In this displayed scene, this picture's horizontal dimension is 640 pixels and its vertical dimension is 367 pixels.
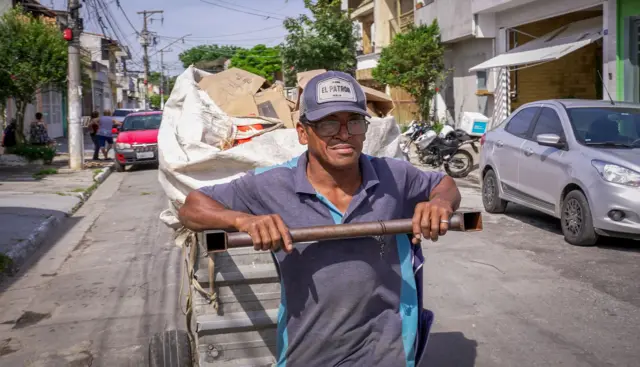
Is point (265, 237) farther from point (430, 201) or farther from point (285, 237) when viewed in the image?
point (430, 201)

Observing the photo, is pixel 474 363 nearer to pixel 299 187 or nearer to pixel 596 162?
pixel 299 187

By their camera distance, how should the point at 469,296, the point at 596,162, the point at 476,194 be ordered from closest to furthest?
the point at 469,296, the point at 596,162, the point at 476,194

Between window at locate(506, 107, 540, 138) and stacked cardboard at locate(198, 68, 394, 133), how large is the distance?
5.60 metres

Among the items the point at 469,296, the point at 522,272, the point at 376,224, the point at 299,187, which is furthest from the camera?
the point at 522,272

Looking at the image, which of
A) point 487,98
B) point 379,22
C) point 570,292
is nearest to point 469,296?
point 570,292

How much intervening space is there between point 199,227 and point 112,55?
73328 millimetres

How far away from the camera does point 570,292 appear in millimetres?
6598

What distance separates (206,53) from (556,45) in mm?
90451

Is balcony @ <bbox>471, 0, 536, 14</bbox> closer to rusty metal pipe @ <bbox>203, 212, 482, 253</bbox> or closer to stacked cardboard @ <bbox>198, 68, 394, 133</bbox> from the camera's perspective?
stacked cardboard @ <bbox>198, 68, 394, 133</bbox>

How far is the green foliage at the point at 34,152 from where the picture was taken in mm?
21203

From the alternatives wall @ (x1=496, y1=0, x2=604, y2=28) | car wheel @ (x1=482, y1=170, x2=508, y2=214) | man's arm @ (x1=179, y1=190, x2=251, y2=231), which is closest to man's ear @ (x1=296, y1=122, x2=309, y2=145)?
man's arm @ (x1=179, y1=190, x2=251, y2=231)

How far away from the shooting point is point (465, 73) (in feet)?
83.4

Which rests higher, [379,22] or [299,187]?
[379,22]

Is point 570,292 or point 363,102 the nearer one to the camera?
point 363,102
